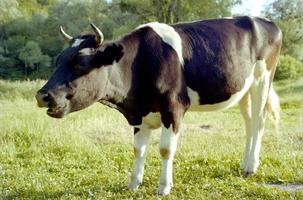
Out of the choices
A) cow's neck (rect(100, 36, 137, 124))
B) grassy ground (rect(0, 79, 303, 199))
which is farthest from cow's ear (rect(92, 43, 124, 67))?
grassy ground (rect(0, 79, 303, 199))

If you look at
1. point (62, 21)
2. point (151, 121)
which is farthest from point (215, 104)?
point (62, 21)

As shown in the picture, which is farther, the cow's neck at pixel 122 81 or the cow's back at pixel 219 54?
the cow's back at pixel 219 54

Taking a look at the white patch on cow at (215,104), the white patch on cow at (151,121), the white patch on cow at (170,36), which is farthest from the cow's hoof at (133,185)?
the white patch on cow at (170,36)

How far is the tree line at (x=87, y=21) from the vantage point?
33.4 meters

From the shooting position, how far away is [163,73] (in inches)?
229

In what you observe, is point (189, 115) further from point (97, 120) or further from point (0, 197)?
point (0, 197)

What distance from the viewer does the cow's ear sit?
5547mm

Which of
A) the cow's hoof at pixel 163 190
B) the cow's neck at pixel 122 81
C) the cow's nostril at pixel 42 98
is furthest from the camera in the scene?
the cow's hoof at pixel 163 190

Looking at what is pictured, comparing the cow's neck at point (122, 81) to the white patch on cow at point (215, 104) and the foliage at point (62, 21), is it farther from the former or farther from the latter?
the foliage at point (62, 21)

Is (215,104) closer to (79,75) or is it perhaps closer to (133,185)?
(133,185)

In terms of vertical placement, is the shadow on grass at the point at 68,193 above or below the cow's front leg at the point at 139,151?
below

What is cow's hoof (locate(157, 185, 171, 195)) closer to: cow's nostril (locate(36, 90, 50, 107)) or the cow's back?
the cow's back

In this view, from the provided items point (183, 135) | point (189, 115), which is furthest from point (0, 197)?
point (189, 115)

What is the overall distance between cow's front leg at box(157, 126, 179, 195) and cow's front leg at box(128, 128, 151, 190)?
1.44ft
